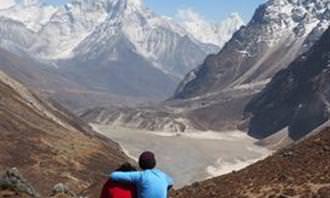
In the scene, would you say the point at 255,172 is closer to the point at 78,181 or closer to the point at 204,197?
the point at 204,197

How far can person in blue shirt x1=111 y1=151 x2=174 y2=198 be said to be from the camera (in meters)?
20.9

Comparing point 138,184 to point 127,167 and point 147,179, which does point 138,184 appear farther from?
point 127,167

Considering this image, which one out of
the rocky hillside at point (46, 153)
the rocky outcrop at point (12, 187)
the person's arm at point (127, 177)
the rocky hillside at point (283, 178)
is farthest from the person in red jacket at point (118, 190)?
the rocky hillside at point (46, 153)

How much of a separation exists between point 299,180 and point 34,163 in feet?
328

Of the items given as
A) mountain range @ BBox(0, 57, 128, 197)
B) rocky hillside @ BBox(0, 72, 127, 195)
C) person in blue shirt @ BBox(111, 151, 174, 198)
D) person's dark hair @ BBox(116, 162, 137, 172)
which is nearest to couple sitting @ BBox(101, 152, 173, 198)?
person in blue shirt @ BBox(111, 151, 174, 198)

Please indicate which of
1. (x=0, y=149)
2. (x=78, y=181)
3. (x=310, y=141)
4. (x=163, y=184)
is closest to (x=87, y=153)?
(x=0, y=149)

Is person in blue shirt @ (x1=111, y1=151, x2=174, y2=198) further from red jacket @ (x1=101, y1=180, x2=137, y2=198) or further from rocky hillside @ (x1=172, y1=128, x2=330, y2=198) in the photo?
rocky hillside @ (x1=172, y1=128, x2=330, y2=198)

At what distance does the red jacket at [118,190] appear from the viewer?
20.9 meters

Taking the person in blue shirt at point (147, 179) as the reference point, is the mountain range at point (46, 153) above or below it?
above

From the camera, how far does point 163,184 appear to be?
838 inches

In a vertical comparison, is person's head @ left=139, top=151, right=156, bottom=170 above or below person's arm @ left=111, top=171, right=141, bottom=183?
above

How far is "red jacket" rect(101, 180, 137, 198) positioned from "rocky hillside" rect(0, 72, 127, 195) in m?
88.4

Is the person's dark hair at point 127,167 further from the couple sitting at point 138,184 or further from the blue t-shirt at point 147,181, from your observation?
the blue t-shirt at point 147,181

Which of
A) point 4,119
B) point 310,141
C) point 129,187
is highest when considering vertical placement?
point 4,119
